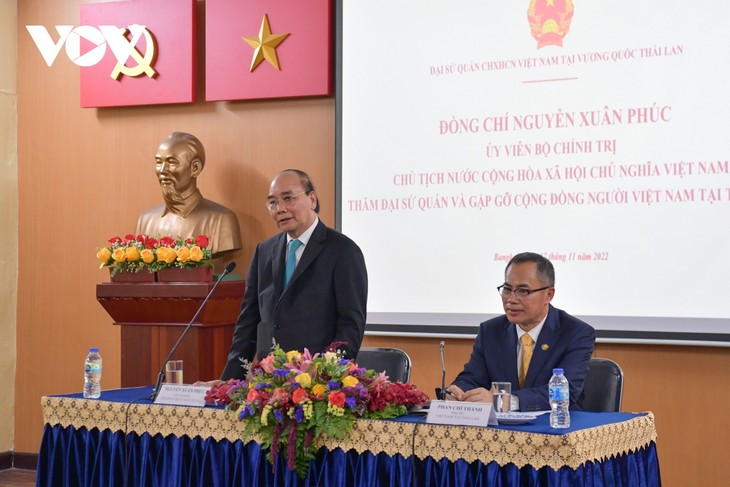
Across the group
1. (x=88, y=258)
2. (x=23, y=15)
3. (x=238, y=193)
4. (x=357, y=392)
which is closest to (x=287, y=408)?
(x=357, y=392)

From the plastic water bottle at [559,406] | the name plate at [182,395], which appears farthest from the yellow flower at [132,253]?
the plastic water bottle at [559,406]

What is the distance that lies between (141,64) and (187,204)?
106cm

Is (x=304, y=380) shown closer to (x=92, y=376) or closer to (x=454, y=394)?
(x=454, y=394)

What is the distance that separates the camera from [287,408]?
9.62ft

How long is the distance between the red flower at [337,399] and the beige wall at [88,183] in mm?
2381

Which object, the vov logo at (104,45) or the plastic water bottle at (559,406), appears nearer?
the plastic water bottle at (559,406)

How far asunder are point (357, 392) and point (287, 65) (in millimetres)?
3062

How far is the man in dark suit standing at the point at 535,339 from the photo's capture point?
3.25 m

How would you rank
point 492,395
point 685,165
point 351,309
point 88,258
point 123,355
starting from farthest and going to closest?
point 88,258, point 123,355, point 685,165, point 351,309, point 492,395

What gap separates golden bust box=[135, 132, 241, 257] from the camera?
215 inches

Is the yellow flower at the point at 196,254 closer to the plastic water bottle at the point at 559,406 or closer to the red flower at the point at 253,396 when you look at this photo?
Result: the red flower at the point at 253,396

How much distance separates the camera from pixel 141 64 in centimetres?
603

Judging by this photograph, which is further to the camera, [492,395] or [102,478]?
[102,478]

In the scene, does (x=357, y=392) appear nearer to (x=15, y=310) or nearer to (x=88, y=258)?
(x=88, y=258)
